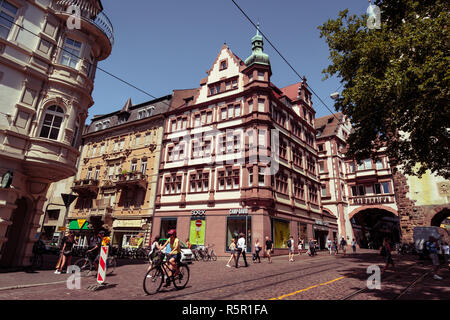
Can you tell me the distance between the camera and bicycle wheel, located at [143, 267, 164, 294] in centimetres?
741

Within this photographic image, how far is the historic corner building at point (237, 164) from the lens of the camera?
75.0ft

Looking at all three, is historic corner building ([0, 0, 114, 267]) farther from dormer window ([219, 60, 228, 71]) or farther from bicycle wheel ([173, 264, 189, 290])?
dormer window ([219, 60, 228, 71])

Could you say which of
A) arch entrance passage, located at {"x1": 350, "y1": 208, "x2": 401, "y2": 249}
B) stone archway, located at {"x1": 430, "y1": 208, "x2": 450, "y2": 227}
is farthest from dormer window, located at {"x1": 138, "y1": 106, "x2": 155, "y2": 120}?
stone archway, located at {"x1": 430, "y1": 208, "x2": 450, "y2": 227}

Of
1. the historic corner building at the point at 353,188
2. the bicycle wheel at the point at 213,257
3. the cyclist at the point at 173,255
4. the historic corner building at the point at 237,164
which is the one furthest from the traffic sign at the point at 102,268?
the historic corner building at the point at 353,188

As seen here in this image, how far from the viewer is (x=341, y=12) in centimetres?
1366

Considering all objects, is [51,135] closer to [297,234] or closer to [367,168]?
[297,234]

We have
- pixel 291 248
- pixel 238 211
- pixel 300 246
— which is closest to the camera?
pixel 291 248

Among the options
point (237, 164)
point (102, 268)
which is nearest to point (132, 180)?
point (237, 164)

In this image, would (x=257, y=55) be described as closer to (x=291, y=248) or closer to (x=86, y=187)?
(x=291, y=248)

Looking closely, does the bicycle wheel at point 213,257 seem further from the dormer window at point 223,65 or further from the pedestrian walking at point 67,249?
the dormer window at point 223,65

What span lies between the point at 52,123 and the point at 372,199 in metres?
38.8

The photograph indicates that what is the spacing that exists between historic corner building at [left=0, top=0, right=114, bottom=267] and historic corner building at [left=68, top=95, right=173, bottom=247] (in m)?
14.6

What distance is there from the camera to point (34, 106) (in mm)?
12758
